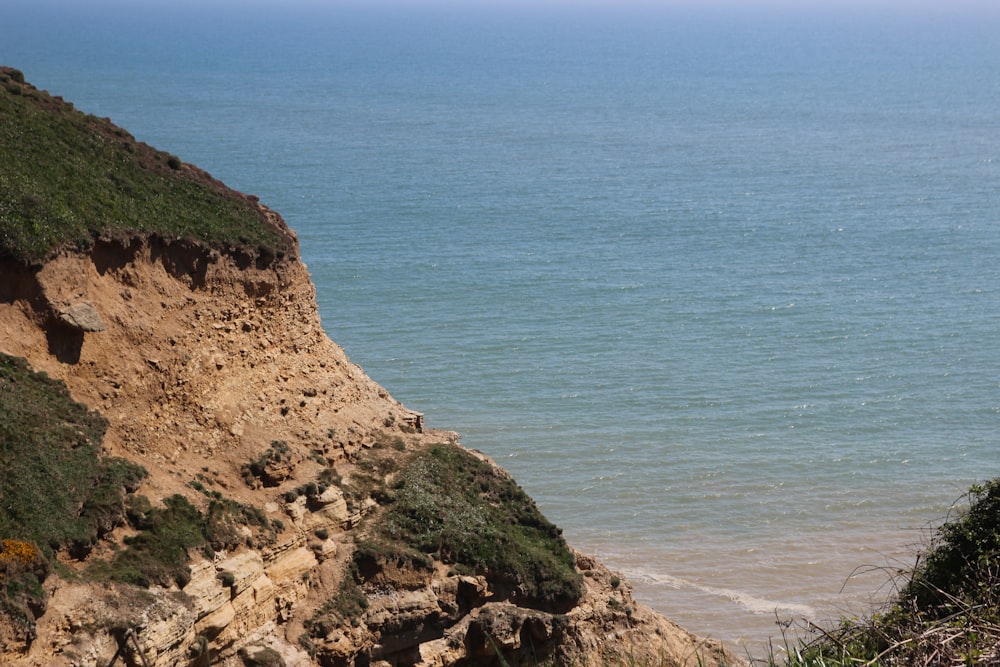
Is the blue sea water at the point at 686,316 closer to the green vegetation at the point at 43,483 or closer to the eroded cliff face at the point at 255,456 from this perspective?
the eroded cliff face at the point at 255,456

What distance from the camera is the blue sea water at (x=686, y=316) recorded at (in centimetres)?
4703

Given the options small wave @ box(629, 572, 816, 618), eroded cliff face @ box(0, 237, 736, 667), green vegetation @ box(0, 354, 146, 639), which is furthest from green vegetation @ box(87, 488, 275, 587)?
small wave @ box(629, 572, 816, 618)

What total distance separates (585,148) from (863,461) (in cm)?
8386

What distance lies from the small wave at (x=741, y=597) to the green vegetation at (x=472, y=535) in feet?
34.4

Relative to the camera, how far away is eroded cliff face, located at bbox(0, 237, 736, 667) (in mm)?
27000

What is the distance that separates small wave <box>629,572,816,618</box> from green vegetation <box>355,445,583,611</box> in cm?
1050

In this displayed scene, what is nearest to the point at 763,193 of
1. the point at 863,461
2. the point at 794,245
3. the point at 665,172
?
the point at 665,172

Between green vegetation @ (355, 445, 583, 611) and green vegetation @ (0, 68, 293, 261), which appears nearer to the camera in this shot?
green vegetation @ (0, 68, 293, 261)

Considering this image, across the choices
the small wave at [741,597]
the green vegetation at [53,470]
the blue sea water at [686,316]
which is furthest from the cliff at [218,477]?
the blue sea water at [686,316]

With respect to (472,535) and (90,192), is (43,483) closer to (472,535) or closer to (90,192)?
(90,192)

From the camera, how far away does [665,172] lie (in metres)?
118

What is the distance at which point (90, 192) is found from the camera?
30.6 metres

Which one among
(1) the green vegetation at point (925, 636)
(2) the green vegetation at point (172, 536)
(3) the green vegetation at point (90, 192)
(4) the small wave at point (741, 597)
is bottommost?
(1) the green vegetation at point (925, 636)

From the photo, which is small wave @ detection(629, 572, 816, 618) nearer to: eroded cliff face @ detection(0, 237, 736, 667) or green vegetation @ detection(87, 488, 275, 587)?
eroded cliff face @ detection(0, 237, 736, 667)
